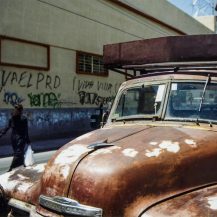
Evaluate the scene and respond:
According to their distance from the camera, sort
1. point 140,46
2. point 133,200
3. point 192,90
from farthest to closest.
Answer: point 140,46 → point 192,90 → point 133,200

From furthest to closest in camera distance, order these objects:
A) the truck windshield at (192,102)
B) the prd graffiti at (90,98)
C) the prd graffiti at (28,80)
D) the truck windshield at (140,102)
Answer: the prd graffiti at (90,98), the prd graffiti at (28,80), the truck windshield at (140,102), the truck windshield at (192,102)

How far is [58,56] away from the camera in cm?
2023

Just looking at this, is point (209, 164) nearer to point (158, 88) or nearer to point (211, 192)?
point (211, 192)

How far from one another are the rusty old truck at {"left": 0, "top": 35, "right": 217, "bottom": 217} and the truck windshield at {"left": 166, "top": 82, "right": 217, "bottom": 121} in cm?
1

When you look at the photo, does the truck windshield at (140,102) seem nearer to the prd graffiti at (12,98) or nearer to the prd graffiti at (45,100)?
the prd graffiti at (12,98)

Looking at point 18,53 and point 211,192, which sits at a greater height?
point 18,53

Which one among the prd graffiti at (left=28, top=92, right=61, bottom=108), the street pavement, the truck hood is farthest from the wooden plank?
the prd graffiti at (left=28, top=92, right=61, bottom=108)

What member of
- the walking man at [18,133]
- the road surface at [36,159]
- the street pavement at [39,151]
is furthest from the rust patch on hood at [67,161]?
the road surface at [36,159]

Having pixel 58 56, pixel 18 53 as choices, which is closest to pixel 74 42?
pixel 58 56

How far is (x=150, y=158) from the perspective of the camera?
3.81 metres

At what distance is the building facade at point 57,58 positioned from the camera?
17.7 meters

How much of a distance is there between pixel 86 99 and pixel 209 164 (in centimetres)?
1862

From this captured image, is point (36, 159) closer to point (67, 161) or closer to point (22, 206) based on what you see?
point (22, 206)

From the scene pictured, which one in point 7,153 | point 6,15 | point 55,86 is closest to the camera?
point 7,153
